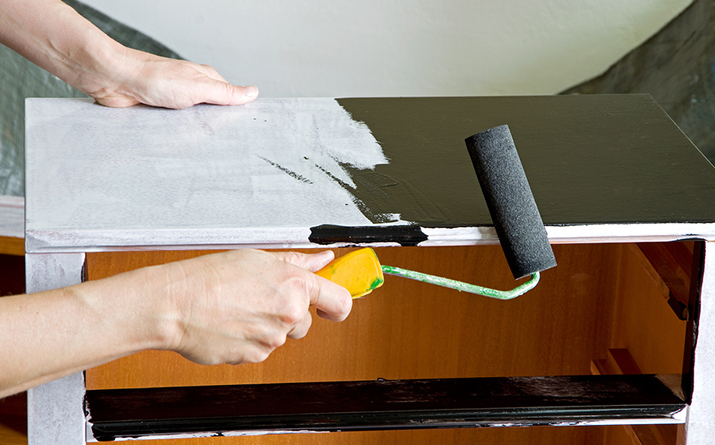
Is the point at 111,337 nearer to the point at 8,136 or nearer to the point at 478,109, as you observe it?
the point at 478,109

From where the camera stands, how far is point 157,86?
90cm

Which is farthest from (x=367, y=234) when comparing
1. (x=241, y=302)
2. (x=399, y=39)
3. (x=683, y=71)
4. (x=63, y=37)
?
(x=683, y=71)

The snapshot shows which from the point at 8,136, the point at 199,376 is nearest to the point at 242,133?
the point at 199,376

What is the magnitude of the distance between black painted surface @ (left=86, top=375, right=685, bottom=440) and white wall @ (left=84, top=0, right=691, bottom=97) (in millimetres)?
1469

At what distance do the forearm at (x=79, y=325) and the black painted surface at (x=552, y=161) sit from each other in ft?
0.85

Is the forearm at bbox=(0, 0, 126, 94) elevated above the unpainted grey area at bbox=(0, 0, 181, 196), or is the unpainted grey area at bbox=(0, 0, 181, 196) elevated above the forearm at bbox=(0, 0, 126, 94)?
the unpainted grey area at bbox=(0, 0, 181, 196)

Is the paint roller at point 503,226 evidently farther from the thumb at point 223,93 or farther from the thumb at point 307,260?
the thumb at point 223,93

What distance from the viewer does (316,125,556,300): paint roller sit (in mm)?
660

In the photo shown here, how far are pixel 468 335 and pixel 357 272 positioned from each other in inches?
22.4

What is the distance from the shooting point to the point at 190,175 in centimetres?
77

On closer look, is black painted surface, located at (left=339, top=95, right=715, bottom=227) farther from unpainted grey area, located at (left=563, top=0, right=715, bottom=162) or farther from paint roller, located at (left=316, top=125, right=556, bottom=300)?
unpainted grey area, located at (left=563, top=0, right=715, bottom=162)

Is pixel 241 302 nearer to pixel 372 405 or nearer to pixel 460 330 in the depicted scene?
pixel 372 405

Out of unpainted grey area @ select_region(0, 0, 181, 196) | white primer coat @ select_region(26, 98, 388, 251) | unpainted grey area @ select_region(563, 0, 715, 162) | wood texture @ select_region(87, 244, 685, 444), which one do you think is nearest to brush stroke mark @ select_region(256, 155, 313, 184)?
white primer coat @ select_region(26, 98, 388, 251)

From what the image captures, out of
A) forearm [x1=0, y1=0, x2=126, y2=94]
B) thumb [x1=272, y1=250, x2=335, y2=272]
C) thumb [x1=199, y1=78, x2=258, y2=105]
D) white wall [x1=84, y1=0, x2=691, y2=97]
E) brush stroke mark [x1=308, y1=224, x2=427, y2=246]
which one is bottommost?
thumb [x1=272, y1=250, x2=335, y2=272]
